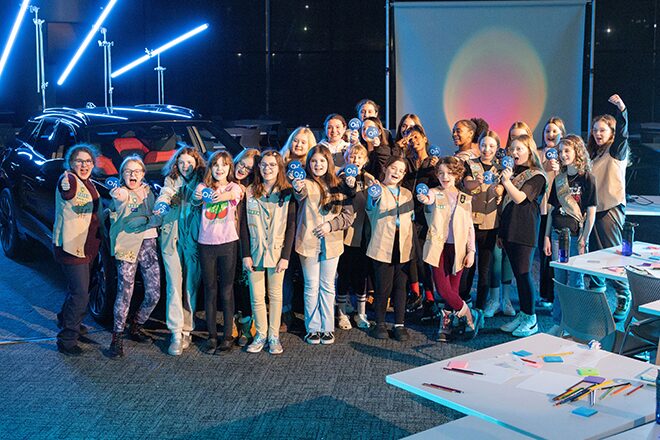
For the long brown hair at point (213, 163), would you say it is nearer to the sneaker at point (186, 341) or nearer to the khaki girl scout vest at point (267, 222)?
the khaki girl scout vest at point (267, 222)

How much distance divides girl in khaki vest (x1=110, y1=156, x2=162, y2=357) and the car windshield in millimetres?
795

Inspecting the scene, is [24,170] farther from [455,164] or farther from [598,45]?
[598,45]

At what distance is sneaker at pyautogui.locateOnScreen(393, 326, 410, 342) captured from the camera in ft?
22.0

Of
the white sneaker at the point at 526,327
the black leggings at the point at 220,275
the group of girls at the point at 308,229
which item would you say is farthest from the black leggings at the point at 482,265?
the black leggings at the point at 220,275

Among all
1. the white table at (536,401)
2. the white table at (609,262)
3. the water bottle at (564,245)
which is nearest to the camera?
the white table at (536,401)

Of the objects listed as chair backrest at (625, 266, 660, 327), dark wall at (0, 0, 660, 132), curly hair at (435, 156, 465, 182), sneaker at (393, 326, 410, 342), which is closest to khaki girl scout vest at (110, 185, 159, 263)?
sneaker at (393, 326, 410, 342)

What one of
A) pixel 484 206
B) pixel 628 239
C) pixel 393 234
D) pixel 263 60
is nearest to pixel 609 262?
pixel 628 239

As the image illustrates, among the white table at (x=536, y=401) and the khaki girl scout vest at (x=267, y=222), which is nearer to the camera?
the white table at (x=536, y=401)

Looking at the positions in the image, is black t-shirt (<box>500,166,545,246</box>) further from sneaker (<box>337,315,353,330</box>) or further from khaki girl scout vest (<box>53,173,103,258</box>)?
khaki girl scout vest (<box>53,173,103,258</box>)

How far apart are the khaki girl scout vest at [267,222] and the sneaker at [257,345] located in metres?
0.56

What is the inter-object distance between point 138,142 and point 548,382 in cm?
455

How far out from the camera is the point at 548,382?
3.97m

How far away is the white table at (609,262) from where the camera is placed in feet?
19.1

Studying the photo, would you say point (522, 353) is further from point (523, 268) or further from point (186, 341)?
point (186, 341)
